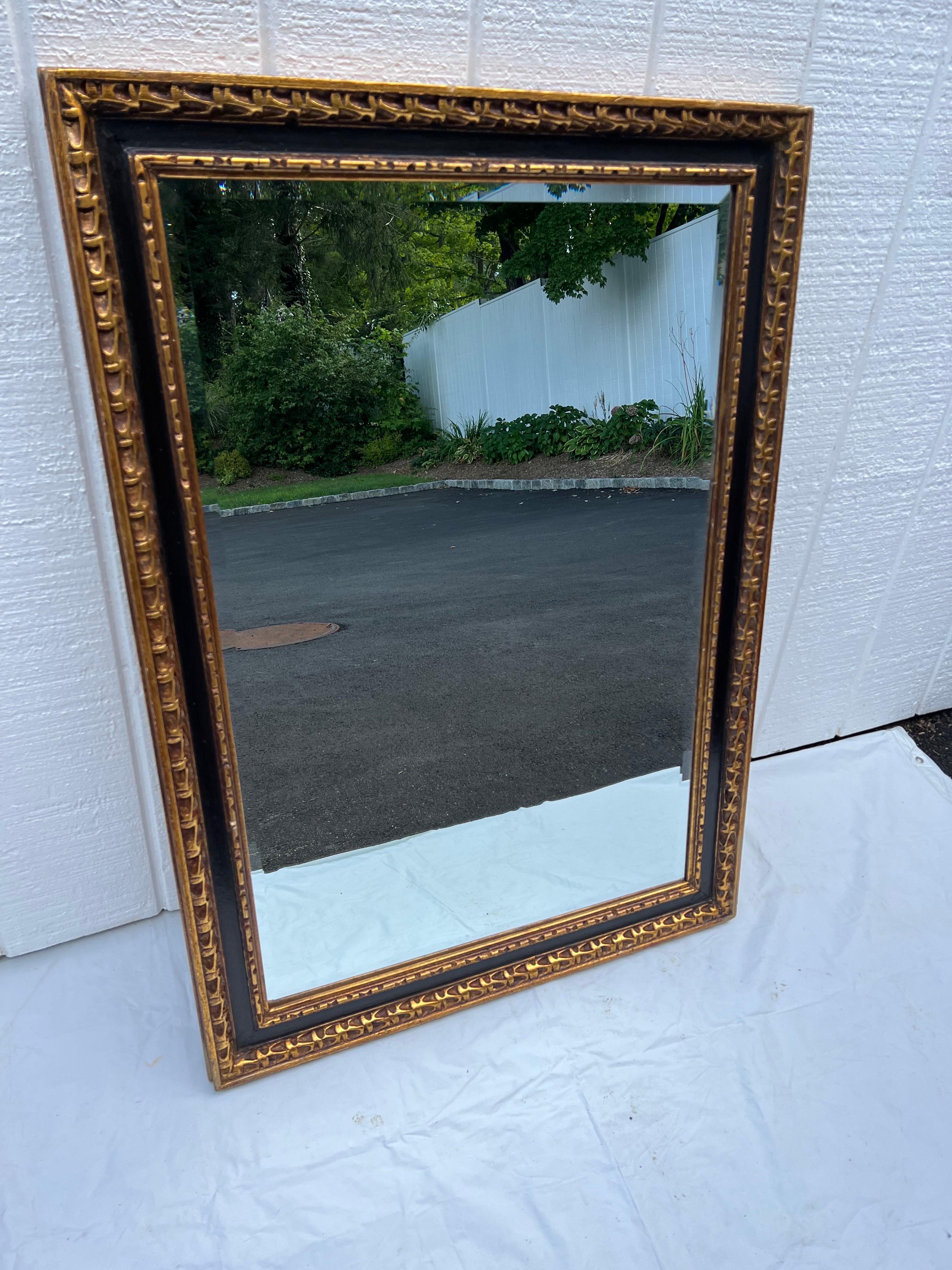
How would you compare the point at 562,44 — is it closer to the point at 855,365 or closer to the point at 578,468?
the point at 578,468

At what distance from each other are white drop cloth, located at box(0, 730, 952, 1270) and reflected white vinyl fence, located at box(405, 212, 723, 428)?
119 centimetres

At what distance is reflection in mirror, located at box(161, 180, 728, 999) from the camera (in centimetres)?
129

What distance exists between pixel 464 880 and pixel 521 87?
147 centimetres

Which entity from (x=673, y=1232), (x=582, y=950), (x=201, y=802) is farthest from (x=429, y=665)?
(x=673, y=1232)

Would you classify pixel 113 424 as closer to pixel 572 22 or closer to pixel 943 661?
pixel 572 22

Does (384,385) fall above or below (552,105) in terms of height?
below

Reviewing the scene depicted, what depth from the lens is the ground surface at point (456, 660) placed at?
1458 millimetres

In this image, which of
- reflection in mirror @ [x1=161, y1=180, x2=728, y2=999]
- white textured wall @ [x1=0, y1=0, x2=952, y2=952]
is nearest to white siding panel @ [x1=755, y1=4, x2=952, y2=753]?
white textured wall @ [x1=0, y1=0, x2=952, y2=952]

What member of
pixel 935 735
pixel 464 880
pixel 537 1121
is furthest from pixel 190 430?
pixel 935 735

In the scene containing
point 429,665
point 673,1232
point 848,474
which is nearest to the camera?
point 673,1232

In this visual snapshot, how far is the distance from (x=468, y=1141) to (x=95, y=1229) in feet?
1.98

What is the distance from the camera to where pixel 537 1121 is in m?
1.47

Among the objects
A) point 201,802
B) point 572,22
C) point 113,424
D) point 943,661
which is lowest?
point 943,661

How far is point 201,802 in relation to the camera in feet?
4.50
